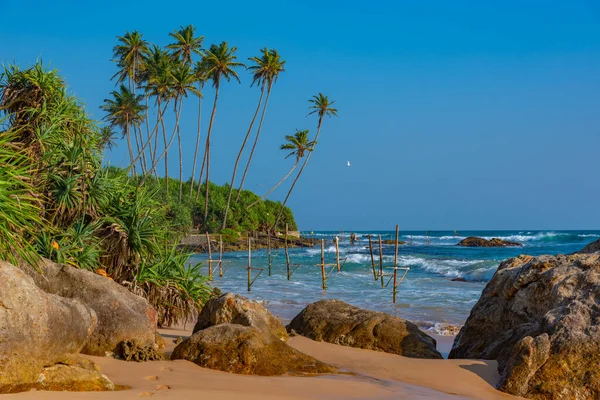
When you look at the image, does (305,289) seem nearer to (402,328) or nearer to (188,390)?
(402,328)

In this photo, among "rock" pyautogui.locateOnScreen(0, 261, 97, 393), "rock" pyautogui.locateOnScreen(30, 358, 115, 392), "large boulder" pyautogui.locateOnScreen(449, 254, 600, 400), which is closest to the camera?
"rock" pyautogui.locateOnScreen(0, 261, 97, 393)

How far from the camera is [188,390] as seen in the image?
556 centimetres

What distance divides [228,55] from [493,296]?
4634cm

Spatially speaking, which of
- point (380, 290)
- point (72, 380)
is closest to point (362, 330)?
point (72, 380)

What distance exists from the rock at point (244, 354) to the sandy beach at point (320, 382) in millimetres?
235

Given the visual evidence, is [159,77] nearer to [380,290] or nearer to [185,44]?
[185,44]

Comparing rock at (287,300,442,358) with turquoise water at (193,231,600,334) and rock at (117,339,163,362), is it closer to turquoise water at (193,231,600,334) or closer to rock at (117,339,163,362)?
rock at (117,339,163,362)

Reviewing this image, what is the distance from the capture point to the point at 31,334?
502 cm

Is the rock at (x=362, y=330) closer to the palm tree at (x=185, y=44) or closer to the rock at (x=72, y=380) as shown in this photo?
the rock at (x=72, y=380)

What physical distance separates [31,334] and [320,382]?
118 inches

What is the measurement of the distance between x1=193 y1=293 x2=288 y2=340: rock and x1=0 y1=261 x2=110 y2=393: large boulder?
4.41 meters

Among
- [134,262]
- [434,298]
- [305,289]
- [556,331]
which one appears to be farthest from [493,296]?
[305,289]

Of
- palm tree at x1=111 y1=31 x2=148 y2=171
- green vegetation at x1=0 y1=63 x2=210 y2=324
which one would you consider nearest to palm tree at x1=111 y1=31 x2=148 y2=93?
palm tree at x1=111 y1=31 x2=148 y2=171

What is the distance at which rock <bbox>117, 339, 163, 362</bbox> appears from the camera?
7.29 metres
